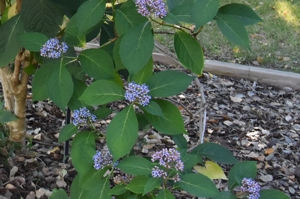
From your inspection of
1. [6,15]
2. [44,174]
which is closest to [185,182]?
[6,15]

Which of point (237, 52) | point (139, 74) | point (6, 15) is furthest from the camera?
point (237, 52)

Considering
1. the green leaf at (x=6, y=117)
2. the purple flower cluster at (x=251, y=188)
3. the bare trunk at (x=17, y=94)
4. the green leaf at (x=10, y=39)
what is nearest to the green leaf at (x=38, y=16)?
the green leaf at (x=10, y=39)

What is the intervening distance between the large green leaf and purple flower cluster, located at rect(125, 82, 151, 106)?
41mm

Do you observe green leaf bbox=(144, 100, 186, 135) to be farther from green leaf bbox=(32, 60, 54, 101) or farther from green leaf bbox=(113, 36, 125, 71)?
green leaf bbox=(32, 60, 54, 101)

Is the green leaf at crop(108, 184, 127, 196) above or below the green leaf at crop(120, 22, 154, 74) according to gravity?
below

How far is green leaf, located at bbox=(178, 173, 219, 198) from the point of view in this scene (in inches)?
43.5

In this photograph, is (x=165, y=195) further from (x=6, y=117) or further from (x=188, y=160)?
(x=6, y=117)

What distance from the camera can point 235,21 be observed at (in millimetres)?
1155

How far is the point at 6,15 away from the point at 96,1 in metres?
0.71

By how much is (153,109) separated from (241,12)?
36 centimetres

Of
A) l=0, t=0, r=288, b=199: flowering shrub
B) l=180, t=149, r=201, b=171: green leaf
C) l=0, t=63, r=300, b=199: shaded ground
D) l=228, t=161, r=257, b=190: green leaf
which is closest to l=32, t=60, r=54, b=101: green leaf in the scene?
l=0, t=0, r=288, b=199: flowering shrub

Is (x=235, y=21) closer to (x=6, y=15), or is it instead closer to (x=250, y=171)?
(x=250, y=171)

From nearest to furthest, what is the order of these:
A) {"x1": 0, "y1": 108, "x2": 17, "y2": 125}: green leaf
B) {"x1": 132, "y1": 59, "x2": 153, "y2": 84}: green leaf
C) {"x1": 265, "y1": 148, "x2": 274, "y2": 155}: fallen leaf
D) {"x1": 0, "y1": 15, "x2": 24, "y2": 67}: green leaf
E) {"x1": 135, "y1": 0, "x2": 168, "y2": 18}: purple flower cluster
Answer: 1. {"x1": 135, "y1": 0, "x2": 168, "y2": 18}: purple flower cluster
2. {"x1": 132, "y1": 59, "x2": 153, "y2": 84}: green leaf
3. {"x1": 0, "y1": 15, "x2": 24, "y2": 67}: green leaf
4. {"x1": 0, "y1": 108, "x2": 17, "y2": 125}: green leaf
5. {"x1": 265, "y1": 148, "x2": 274, "y2": 155}: fallen leaf

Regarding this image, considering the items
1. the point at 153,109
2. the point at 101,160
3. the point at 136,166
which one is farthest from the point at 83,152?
the point at 153,109
